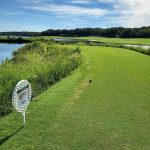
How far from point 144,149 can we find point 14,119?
3323 mm

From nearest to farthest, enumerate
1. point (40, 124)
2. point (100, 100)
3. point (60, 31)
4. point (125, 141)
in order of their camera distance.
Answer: point (125, 141) < point (40, 124) < point (100, 100) < point (60, 31)

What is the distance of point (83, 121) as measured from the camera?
28.5 ft

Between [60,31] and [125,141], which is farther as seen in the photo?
[60,31]

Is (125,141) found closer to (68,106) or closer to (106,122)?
(106,122)

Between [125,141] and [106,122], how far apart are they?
1.35 metres

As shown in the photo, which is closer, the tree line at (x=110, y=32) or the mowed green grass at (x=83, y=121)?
the mowed green grass at (x=83, y=121)

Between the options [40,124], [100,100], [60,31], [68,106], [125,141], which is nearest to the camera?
[125,141]

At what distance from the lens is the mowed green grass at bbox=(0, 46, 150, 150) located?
7.12m

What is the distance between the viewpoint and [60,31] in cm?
15500

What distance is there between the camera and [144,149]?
6.85 meters

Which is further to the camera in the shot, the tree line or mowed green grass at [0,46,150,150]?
the tree line

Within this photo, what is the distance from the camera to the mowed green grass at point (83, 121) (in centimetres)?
712

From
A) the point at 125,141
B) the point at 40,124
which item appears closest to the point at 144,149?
the point at 125,141

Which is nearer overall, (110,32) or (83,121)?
(83,121)
